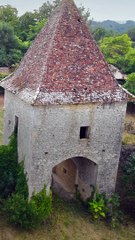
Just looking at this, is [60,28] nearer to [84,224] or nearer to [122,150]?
[122,150]

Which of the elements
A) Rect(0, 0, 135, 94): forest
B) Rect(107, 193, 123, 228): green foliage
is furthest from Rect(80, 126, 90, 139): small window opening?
Rect(0, 0, 135, 94): forest

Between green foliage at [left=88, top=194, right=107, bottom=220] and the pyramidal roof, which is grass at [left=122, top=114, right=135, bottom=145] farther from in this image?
the pyramidal roof

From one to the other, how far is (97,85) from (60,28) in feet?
12.4

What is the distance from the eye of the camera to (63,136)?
749 inches

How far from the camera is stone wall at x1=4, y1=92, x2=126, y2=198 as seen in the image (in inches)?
727

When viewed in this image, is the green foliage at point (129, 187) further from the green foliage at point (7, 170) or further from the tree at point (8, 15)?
the tree at point (8, 15)

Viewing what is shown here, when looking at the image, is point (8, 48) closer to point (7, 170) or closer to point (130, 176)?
point (7, 170)

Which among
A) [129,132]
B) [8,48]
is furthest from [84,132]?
[8,48]

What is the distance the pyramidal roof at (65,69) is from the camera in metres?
18.3

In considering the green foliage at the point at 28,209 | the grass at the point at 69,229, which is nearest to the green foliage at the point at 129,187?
the grass at the point at 69,229

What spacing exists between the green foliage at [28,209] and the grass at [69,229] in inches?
19.6

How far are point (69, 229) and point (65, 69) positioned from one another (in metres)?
8.68

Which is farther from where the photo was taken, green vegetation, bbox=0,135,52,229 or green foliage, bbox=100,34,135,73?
green foliage, bbox=100,34,135,73

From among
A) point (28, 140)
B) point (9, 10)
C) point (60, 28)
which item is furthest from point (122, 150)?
point (9, 10)
